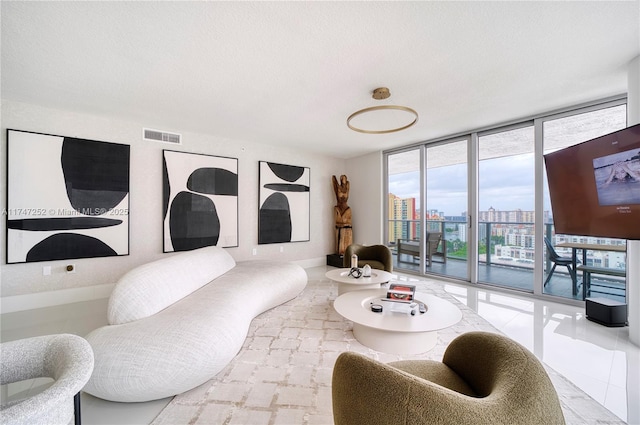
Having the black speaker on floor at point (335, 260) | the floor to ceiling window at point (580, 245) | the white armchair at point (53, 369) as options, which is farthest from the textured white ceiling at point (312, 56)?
the black speaker on floor at point (335, 260)

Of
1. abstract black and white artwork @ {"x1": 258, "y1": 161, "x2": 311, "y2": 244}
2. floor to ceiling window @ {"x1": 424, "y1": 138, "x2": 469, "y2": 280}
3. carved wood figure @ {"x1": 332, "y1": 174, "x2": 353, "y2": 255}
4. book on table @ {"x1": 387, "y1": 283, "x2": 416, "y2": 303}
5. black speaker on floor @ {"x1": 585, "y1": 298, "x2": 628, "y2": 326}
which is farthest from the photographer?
carved wood figure @ {"x1": 332, "y1": 174, "x2": 353, "y2": 255}

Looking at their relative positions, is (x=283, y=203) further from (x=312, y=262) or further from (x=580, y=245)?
(x=580, y=245)

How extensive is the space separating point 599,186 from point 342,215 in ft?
13.4

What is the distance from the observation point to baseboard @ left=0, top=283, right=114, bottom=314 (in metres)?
3.06

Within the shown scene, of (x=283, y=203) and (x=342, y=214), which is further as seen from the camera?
(x=342, y=214)

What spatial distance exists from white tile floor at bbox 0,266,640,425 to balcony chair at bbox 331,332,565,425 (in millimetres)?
1285

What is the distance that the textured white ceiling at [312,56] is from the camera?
1.72 m

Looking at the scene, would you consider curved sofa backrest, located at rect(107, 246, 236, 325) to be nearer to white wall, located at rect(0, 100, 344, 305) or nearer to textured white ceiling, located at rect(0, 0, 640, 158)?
white wall, located at rect(0, 100, 344, 305)

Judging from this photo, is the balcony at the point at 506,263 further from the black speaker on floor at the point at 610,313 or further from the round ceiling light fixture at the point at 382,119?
the round ceiling light fixture at the point at 382,119

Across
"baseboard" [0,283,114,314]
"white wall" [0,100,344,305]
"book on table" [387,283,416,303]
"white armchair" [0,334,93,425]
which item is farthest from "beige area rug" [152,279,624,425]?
"baseboard" [0,283,114,314]

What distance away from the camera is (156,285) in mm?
2158

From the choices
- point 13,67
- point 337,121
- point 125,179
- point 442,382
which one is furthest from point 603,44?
point 125,179

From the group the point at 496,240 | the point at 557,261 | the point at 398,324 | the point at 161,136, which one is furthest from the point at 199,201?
the point at 557,261

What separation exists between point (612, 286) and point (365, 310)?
130 inches
